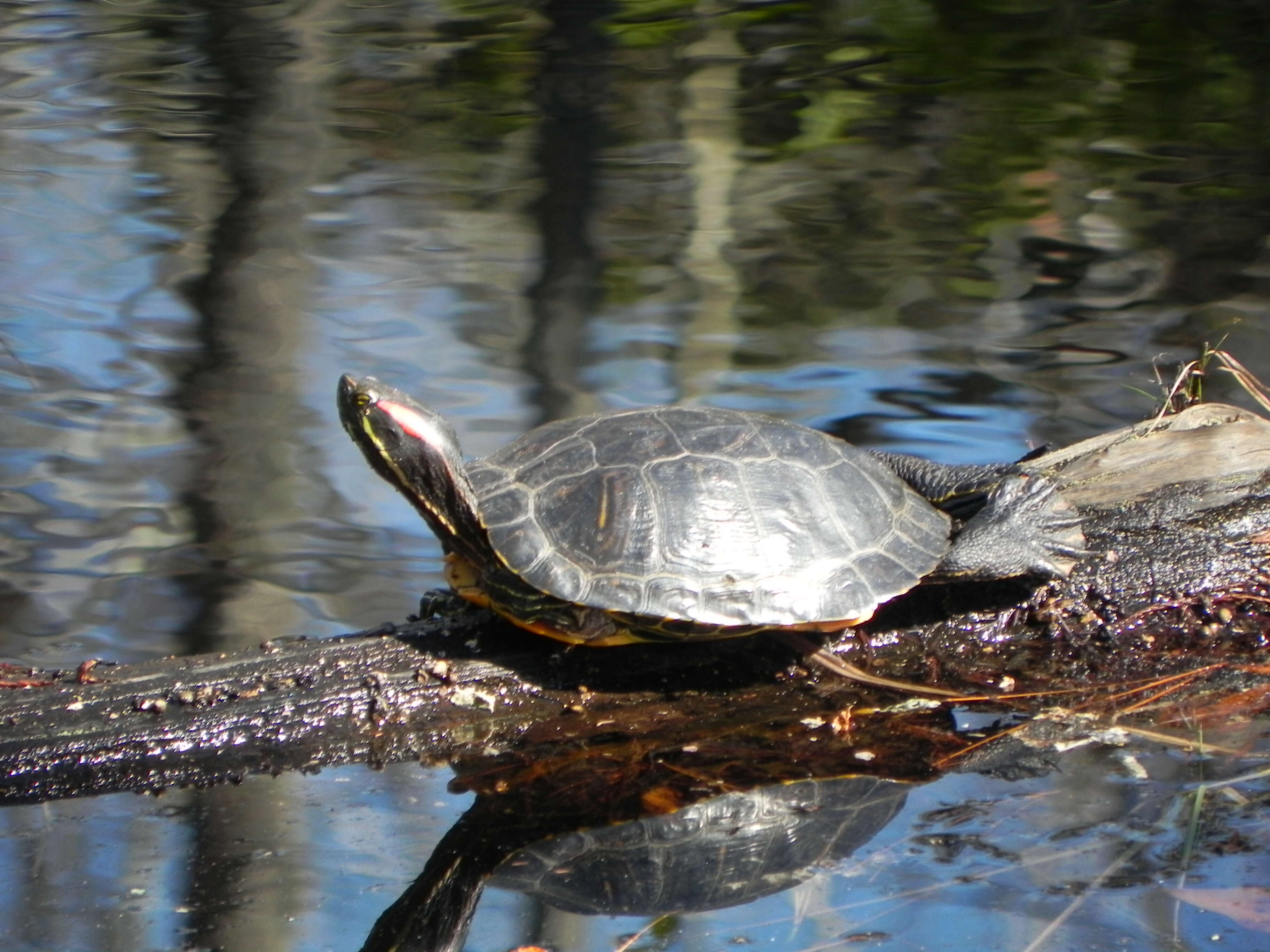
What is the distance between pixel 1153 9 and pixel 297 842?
66.0 feet

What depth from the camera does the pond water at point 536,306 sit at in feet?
10.3

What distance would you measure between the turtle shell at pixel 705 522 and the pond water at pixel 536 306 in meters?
0.69

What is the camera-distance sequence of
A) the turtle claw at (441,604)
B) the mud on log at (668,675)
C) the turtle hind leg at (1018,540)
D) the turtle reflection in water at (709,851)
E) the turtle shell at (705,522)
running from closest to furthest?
the turtle reflection in water at (709,851), the mud on log at (668,675), the turtle shell at (705,522), the turtle hind leg at (1018,540), the turtle claw at (441,604)

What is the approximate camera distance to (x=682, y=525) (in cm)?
370

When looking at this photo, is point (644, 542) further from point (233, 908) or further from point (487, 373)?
point (487, 373)

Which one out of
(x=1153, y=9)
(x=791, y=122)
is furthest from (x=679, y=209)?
(x=1153, y=9)

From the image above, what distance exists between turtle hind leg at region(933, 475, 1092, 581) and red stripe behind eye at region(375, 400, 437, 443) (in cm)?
159

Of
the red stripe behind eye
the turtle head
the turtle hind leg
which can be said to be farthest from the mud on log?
the red stripe behind eye

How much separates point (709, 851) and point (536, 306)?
708 centimetres

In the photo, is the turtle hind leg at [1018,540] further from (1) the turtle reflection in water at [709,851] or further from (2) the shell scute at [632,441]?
(2) the shell scute at [632,441]

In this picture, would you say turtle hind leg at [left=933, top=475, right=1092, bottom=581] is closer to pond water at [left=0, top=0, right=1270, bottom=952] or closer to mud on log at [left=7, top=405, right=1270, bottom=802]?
mud on log at [left=7, top=405, right=1270, bottom=802]

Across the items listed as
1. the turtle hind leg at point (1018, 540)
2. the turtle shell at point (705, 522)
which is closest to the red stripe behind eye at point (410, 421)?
the turtle shell at point (705, 522)

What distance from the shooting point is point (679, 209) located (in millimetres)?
12242

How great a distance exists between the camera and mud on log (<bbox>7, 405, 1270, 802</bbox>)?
3.48m
